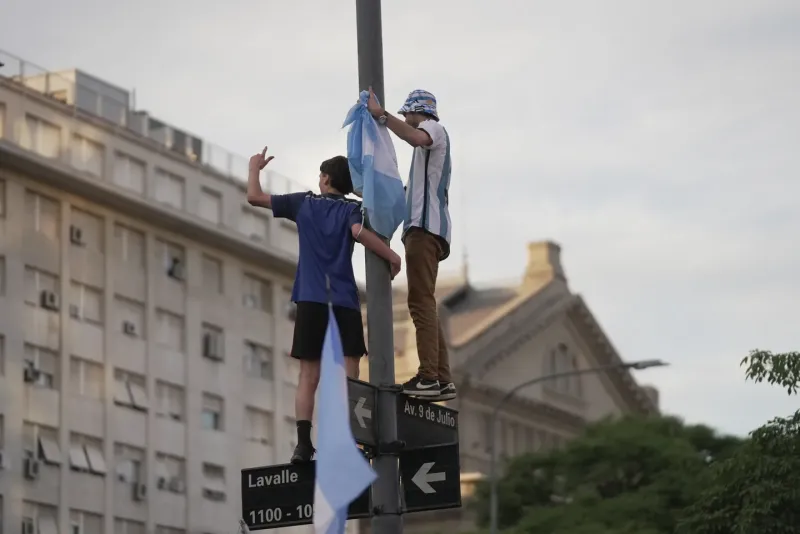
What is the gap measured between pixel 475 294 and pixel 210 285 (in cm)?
3007

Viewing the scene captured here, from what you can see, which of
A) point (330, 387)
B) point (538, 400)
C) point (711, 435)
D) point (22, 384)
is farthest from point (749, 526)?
point (538, 400)

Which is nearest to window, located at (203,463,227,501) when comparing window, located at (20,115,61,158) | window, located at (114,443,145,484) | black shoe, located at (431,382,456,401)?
window, located at (114,443,145,484)

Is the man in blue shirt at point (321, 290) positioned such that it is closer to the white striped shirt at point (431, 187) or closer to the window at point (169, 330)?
the white striped shirt at point (431, 187)

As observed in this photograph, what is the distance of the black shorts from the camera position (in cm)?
993

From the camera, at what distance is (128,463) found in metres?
58.4

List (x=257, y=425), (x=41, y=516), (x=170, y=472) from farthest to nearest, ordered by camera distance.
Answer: (x=257, y=425), (x=170, y=472), (x=41, y=516)

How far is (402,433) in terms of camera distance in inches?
374

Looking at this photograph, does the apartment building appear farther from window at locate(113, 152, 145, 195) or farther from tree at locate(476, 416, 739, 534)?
tree at locate(476, 416, 739, 534)

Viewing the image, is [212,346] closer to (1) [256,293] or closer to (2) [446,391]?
(1) [256,293]

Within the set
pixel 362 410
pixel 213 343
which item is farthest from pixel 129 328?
pixel 362 410

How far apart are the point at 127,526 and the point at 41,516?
362cm

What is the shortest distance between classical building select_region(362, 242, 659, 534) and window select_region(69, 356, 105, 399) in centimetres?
1568

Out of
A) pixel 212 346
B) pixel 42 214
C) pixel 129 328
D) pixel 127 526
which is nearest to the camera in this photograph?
pixel 42 214

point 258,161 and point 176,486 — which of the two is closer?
point 258,161
